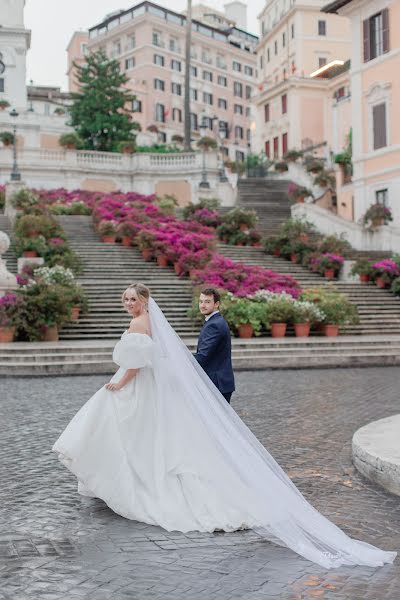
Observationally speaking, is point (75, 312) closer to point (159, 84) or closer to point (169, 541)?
point (169, 541)

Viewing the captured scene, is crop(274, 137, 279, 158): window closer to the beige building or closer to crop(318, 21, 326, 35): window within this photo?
the beige building

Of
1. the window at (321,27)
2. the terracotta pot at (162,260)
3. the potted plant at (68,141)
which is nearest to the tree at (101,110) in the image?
the potted plant at (68,141)

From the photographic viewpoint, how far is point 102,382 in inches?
571

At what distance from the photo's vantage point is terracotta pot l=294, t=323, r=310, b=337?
20406 millimetres

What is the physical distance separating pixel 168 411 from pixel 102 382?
8.53 m

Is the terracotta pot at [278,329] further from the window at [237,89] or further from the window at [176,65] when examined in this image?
the window at [237,89]

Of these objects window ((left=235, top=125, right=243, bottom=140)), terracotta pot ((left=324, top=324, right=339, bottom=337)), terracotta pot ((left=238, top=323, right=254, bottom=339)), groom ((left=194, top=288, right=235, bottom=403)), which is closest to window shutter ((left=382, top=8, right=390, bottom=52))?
terracotta pot ((left=324, top=324, right=339, bottom=337))

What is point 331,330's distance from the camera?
2083 centimetres

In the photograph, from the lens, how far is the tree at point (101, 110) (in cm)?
5050

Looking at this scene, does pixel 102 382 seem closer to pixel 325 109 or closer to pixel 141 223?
pixel 141 223

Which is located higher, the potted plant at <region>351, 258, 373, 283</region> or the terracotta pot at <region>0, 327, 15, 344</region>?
the potted plant at <region>351, 258, 373, 283</region>

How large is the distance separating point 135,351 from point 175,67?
84.5 m

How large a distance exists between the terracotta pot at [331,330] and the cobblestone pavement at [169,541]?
1099cm

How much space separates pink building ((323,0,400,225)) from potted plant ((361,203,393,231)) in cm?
69
